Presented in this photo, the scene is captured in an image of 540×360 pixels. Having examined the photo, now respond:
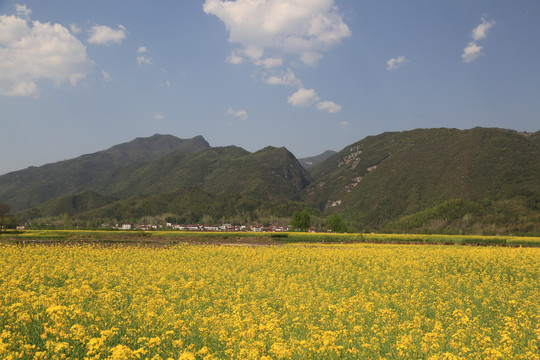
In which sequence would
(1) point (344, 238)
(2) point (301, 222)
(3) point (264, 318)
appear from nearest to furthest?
1. (3) point (264, 318)
2. (1) point (344, 238)
3. (2) point (301, 222)

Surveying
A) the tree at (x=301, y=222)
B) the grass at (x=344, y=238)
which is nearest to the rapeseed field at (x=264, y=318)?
the grass at (x=344, y=238)

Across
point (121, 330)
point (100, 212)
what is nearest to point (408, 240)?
point (121, 330)

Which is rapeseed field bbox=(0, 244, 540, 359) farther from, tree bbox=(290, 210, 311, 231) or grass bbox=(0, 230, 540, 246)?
tree bbox=(290, 210, 311, 231)

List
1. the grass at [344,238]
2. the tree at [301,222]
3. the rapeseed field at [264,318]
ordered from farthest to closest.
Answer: the tree at [301,222]
the grass at [344,238]
the rapeseed field at [264,318]

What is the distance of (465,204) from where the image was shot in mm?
132375

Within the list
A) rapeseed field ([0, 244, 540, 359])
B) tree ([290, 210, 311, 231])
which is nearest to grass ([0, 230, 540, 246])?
rapeseed field ([0, 244, 540, 359])

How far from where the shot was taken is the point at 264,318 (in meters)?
7.97

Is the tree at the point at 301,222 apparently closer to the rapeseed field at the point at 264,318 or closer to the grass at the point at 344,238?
the grass at the point at 344,238

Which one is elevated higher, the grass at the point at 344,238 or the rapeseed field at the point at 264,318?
the rapeseed field at the point at 264,318

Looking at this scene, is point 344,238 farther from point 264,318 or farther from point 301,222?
point 301,222

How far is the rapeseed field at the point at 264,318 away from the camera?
652cm

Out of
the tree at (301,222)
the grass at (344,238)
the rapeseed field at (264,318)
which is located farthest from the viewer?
the tree at (301,222)

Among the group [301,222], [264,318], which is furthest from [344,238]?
[301,222]

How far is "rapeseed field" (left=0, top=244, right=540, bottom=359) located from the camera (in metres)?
6.52
